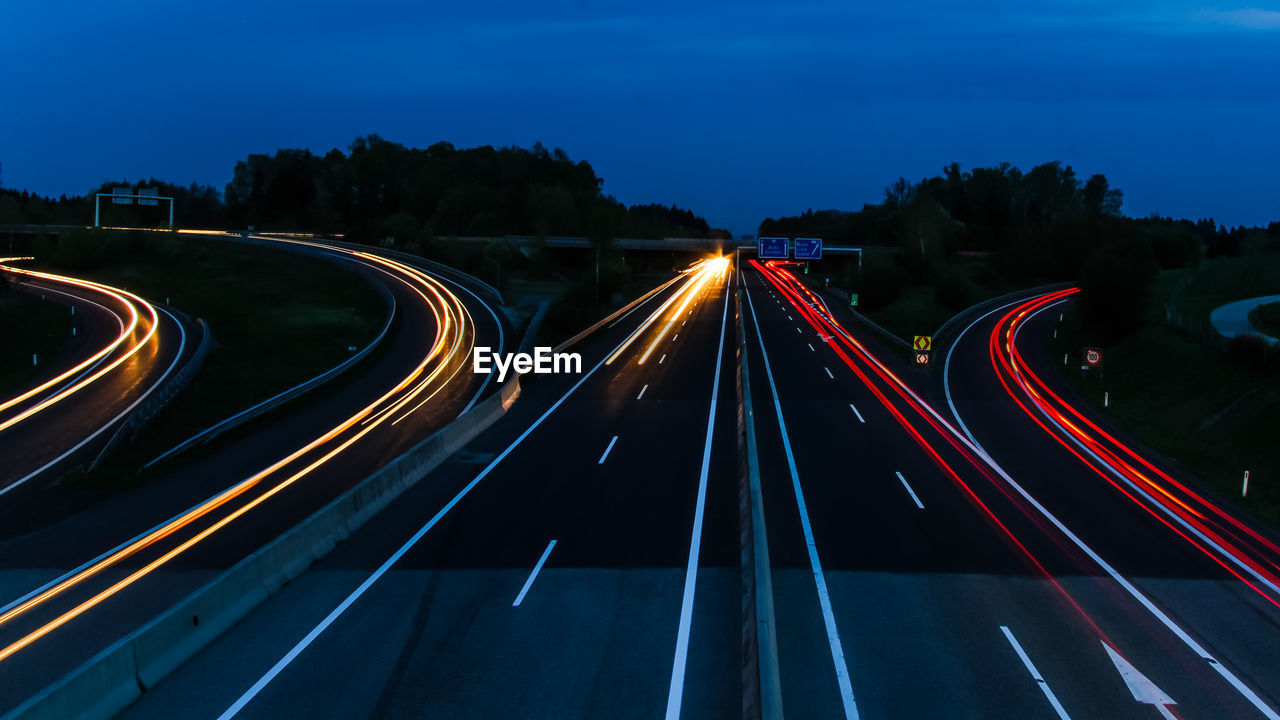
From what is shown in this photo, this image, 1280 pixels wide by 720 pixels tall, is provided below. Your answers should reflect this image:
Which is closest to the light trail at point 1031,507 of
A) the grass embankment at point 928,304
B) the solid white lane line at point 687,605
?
the solid white lane line at point 687,605

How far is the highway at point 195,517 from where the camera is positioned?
42.7 ft

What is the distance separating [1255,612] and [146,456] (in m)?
Result: 29.7

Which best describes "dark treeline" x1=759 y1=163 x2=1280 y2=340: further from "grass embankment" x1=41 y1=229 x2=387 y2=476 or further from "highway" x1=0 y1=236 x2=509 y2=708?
"grass embankment" x1=41 y1=229 x2=387 y2=476

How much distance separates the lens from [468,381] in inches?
1506

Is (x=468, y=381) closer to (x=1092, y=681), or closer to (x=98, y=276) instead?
(x=1092, y=681)

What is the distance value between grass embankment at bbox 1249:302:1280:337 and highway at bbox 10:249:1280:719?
21735 mm

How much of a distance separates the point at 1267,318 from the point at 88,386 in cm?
5900

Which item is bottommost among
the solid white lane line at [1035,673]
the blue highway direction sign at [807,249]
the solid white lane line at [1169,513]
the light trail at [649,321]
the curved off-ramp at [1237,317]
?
the solid white lane line at [1035,673]

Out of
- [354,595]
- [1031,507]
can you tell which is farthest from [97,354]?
[1031,507]

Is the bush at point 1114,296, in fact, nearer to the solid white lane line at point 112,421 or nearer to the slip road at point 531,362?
the slip road at point 531,362

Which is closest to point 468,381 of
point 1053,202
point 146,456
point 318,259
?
point 146,456

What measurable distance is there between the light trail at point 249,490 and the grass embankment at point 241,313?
494cm

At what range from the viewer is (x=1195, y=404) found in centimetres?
3148

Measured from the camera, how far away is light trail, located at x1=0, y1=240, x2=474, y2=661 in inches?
553
